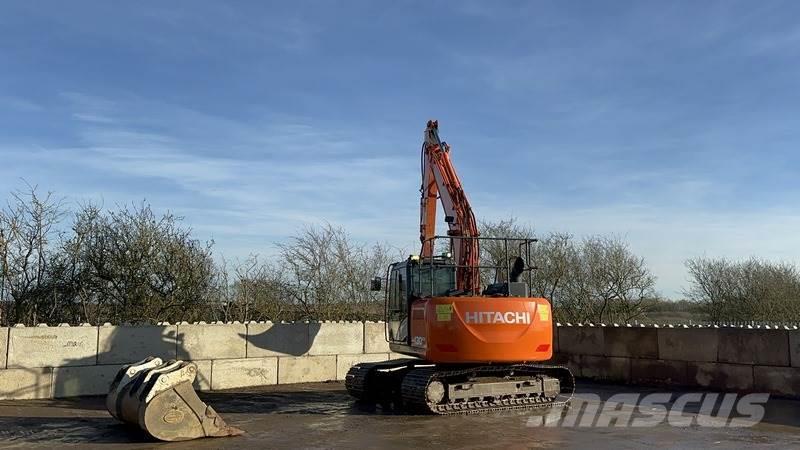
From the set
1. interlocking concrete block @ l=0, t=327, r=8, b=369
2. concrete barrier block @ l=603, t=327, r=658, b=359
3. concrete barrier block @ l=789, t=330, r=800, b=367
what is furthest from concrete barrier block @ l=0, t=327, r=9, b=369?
concrete barrier block @ l=789, t=330, r=800, b=367

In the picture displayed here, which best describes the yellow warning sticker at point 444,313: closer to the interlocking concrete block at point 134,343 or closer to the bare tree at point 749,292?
the interlocking concrete block at point 134,343

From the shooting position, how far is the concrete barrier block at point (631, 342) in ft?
46.9

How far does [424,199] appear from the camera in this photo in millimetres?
13516

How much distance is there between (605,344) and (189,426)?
10309mm

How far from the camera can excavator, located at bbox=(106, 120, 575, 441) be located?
321 inches

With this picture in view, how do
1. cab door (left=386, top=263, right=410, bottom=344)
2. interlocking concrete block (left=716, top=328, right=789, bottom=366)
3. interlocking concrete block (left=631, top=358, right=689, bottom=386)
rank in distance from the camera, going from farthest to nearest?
interlocking concrete block (left=631, top=358, right=689, bottom=386)
interlocking concrete block (left=716, top=328, right=789, bottom=366)
cab door (left=386, top=263, right=410, bottom=344)

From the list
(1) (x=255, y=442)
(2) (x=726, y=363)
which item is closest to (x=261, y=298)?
(1) (x=255, y=442)

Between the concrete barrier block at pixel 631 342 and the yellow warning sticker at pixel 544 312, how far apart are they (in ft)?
15.6

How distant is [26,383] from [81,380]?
857mm

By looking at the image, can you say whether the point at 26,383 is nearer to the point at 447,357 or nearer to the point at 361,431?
the point at 361,431

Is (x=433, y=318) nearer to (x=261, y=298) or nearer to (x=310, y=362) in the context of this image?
(x=310, y=362)

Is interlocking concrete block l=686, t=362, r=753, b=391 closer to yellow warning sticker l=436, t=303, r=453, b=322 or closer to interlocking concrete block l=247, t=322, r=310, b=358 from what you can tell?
yellow warning sticker l=436, t=303, r=453, b=322

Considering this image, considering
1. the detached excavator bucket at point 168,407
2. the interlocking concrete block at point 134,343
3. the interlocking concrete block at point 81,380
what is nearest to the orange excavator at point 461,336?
the detached excavator bucket at point 168,407
